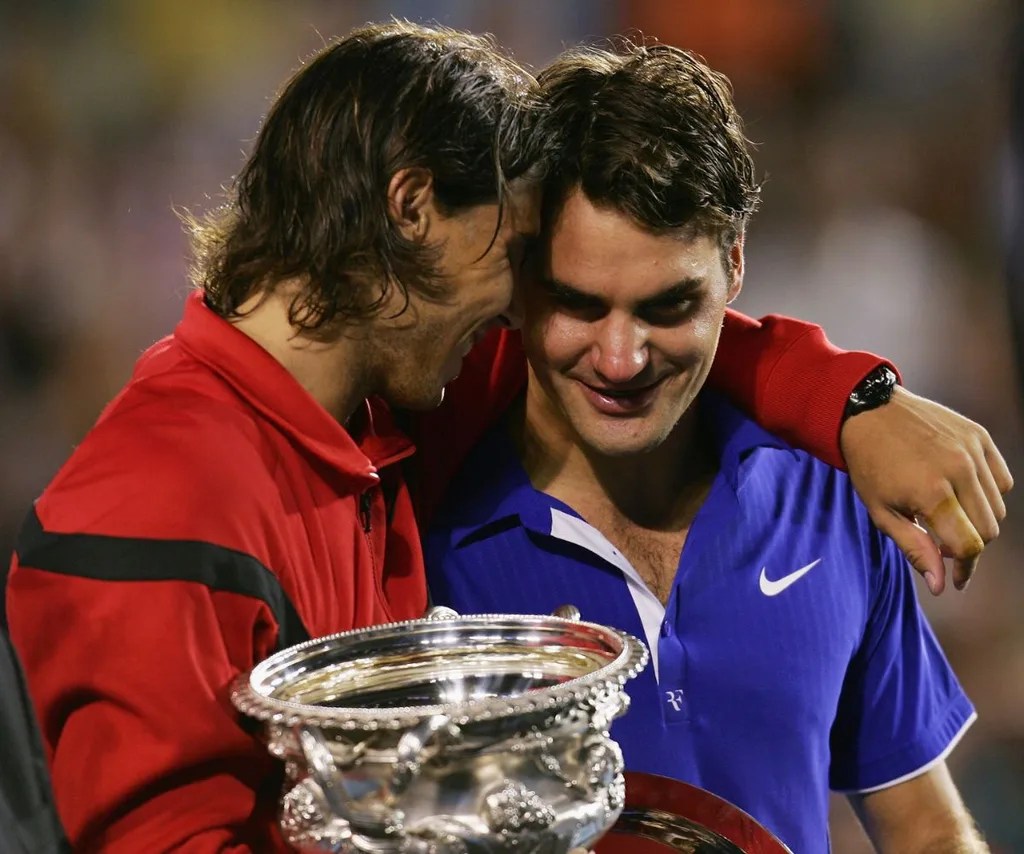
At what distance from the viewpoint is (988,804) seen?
3.36 metres

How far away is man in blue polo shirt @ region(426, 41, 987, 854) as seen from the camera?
1.58m

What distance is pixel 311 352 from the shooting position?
1317 millimetres

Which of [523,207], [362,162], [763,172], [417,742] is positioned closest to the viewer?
A: [417,742]

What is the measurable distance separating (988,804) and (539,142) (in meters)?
2.55

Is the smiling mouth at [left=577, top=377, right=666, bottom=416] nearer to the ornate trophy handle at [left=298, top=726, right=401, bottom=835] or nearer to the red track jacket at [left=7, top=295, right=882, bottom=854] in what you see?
the red track jacket at [left=7, top=295, right=882, bottom=854]

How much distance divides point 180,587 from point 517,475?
721mm

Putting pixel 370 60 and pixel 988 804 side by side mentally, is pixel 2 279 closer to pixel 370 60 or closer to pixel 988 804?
pixel 370 60

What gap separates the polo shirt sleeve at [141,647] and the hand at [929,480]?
2.53 feet

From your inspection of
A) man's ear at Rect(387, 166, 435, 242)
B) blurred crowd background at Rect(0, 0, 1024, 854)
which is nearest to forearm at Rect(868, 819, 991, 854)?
man's ear at Rect(387, 166, 435, 242)

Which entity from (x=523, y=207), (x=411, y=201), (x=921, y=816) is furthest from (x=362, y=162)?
(x=921, y=816)

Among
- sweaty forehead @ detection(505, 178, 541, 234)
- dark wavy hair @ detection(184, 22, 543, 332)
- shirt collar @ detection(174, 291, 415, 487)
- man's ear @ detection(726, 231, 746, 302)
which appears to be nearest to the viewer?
shirt collar @ detection(174, 291, 415, 487)

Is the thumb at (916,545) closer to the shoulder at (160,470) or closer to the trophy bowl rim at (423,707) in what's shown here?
the trophy bowl rim at (423,707)

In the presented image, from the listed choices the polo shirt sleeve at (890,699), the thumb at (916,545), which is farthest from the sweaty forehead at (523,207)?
the polo shirt sleeve at (890,699)

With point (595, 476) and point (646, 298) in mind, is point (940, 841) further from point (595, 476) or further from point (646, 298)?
point (646, 298)
